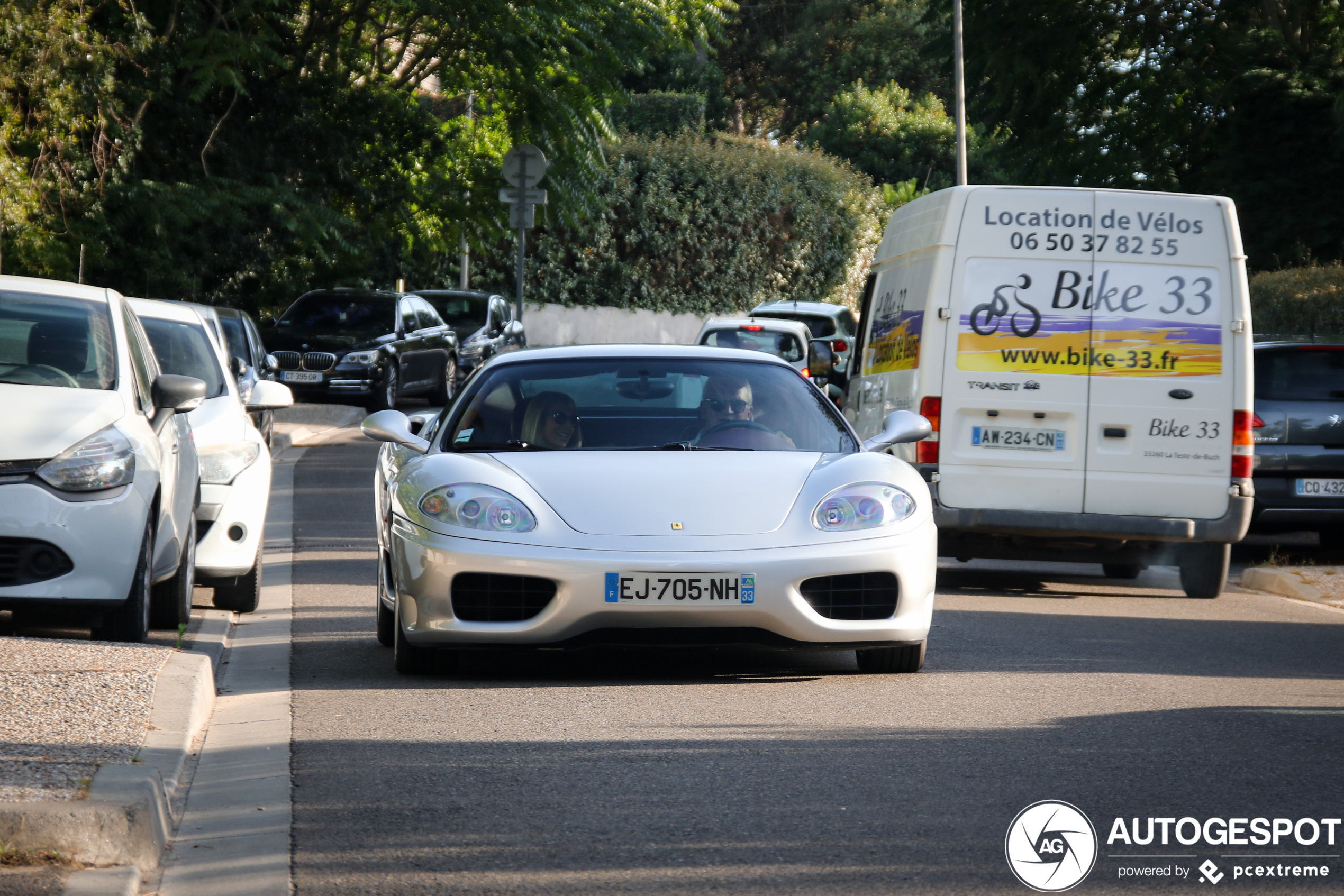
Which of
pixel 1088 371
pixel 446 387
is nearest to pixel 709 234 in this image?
pixel 446 387

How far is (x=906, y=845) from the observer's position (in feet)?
15.3

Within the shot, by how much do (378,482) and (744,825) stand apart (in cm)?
423

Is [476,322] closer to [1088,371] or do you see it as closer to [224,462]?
[1088,371]

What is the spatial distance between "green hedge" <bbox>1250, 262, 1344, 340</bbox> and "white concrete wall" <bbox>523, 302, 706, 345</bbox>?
18.7m

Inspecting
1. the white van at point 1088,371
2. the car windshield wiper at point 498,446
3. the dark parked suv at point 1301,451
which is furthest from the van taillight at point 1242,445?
the car windshield wiper at point 498,446

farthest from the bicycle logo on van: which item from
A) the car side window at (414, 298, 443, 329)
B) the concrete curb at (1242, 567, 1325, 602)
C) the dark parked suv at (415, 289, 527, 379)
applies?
the dark parked suv at (415, 289, 527, 379)

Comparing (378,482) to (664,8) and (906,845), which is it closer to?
(906,845)

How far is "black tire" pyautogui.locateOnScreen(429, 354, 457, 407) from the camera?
85.9 ft

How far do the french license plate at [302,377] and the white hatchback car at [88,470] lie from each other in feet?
48.4

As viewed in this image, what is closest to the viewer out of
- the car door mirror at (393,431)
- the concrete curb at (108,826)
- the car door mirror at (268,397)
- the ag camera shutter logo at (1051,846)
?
the concrete curb at (108,826)

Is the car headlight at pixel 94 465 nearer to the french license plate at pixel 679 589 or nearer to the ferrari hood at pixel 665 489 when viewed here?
the ferrari hood at pixel 665 489

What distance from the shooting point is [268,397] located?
34.3 ft

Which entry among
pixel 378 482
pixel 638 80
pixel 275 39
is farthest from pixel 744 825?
pixel 638 80

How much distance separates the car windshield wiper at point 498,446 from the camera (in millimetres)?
7613
